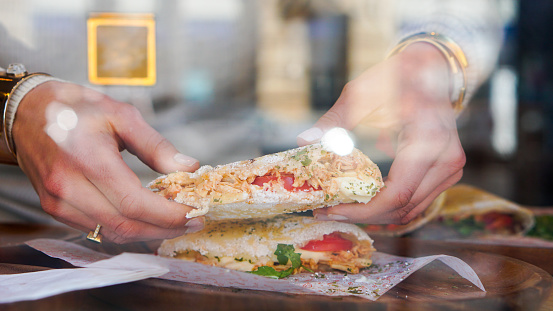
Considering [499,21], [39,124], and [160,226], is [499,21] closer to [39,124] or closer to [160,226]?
[160,226]

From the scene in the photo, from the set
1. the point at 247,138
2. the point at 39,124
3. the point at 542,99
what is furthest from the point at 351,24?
the point at 542,99

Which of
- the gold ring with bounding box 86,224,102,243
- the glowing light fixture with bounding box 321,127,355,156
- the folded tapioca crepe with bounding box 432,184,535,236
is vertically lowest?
the folded tapioca crepe with bounding box 432,184,535,236

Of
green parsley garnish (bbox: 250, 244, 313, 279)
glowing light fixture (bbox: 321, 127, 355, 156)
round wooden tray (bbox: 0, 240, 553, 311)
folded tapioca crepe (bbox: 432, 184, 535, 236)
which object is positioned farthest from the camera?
folded tapioca crepe (bbox: 432, 184, 535, 236)

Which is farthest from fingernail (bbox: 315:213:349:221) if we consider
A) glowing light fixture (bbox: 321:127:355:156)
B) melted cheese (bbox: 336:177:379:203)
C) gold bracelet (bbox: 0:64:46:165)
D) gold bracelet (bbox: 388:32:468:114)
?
gold bracelet (bbox: 0:64:46:165)

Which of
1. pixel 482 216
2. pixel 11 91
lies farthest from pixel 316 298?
pixel 482 216

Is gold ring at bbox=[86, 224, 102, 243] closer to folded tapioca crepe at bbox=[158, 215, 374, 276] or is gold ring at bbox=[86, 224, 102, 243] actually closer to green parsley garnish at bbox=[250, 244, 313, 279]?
folded tapioca crepe at bbox=[158, 215, 374, 276]

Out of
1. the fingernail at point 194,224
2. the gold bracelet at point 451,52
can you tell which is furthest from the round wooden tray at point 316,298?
the gold bracelet at point 451,52

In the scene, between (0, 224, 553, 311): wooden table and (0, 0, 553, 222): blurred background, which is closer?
(0, 224, 553, 311): wooden table
